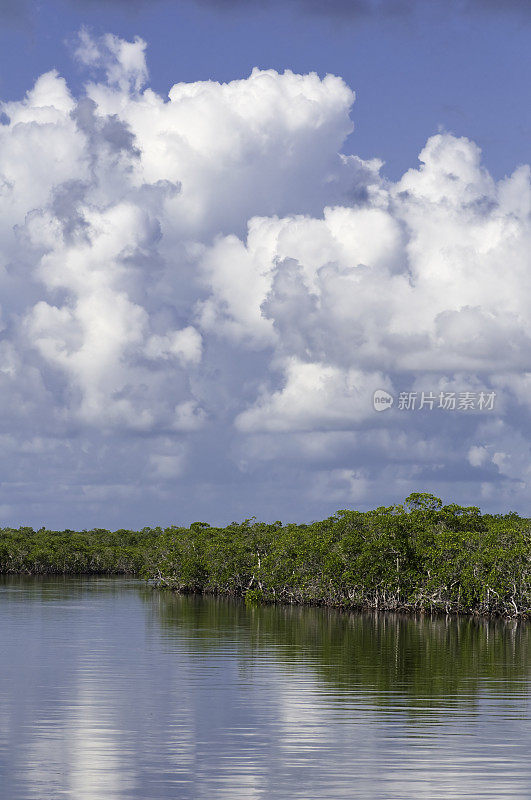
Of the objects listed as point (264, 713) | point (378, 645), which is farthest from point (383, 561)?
point (264, 713)

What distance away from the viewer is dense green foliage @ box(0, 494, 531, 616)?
56500 millimetres

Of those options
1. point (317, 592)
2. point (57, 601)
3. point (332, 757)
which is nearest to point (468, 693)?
point (332, 757)

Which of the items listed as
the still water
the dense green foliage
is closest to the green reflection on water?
the still water

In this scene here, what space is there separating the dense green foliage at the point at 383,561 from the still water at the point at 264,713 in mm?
6985

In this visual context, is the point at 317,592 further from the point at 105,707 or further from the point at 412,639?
the point at 105,707

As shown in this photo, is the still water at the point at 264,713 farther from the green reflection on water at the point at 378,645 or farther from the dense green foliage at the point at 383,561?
the dense green foliage at the point at 383,561

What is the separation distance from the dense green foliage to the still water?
698 cm

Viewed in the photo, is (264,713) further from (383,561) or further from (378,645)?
(383,561)

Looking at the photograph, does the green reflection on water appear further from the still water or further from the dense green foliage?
the dense green foliage

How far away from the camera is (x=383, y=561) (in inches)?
2334

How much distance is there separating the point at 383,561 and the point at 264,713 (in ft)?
116

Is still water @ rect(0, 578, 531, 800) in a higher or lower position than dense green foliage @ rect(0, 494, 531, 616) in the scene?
lower

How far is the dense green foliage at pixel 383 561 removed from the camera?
56.5m

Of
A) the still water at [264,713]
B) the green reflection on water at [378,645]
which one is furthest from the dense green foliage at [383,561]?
the still water at [264,713]
